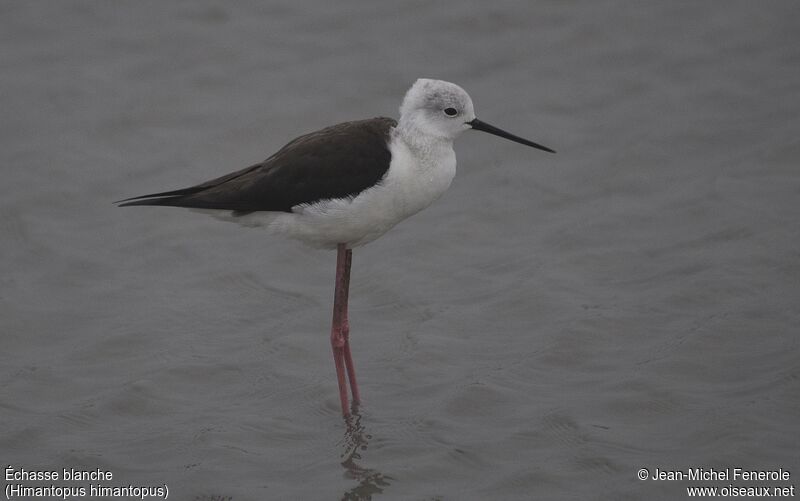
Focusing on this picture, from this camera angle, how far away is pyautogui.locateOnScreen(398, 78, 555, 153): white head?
6.10m

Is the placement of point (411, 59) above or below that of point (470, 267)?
above

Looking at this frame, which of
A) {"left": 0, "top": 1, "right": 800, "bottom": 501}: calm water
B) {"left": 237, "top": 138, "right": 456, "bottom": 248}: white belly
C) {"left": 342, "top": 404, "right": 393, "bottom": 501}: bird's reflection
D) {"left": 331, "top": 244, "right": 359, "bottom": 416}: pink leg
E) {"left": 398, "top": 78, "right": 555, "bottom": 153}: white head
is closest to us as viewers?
{"left": 342, "top": 404, "right": 393, "bottom": 501}: bird's reflection

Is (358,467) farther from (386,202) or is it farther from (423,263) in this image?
(423,263)

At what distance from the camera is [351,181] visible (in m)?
5.95

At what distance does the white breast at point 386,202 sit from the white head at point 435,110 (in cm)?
7

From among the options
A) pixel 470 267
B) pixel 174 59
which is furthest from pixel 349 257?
pixel 174 59

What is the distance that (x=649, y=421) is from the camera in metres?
5.76

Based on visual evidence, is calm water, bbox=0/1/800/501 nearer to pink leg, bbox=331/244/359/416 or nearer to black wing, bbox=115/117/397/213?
pink leg, bbox=331/244/359/416

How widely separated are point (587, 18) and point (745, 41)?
54.3 inches

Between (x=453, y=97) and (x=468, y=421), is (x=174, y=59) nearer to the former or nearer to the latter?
(x=453, y=97)

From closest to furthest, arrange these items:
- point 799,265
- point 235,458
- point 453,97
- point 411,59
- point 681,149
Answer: point 235,458 < point 453,97 < point 799,265 < point 681,149 < point 411,59

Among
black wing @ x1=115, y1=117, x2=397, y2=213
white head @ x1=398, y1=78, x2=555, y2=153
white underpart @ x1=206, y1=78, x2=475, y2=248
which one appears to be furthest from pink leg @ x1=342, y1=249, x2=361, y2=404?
white head @ x1=398, y1=78, x2=555, y2=153

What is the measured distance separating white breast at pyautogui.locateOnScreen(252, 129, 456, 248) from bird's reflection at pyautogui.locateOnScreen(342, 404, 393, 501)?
3.16ft

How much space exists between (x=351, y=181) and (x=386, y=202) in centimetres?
21
